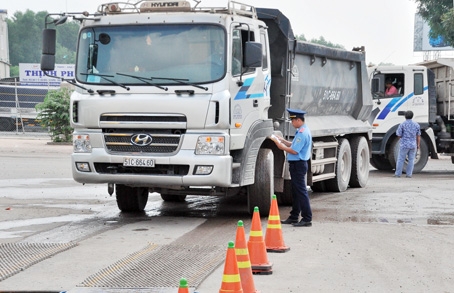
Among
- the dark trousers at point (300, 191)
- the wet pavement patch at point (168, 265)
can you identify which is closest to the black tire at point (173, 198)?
the dark trousers at point (300, 191)

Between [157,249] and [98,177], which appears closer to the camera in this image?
Result: [157,249]

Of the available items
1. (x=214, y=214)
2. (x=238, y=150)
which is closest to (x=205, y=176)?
(x=238, y=150)

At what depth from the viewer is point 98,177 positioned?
1235cm

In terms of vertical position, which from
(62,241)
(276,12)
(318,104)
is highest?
(276,12)

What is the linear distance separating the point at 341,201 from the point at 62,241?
6.86 m

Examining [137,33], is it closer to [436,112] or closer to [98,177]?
[98,177]

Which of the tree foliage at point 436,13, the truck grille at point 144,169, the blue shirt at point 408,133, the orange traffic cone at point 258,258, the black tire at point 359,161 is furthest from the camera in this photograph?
the tree foliage at point 436,13

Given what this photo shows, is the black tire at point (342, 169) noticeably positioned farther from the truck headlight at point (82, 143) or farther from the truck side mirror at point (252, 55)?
the truck headlight at point (82, 143)

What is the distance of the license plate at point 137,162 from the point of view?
1210 cm

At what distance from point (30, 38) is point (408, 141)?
4929 inches

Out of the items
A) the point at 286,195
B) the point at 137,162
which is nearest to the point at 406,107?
the point at 286,195

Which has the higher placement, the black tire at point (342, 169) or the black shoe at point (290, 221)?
the black tire at point (342, 169)

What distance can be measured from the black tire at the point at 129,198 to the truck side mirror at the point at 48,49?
226cm

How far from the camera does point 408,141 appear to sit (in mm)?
22469
